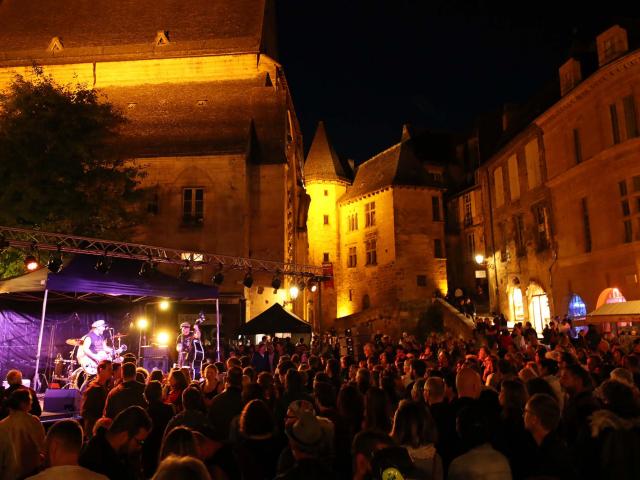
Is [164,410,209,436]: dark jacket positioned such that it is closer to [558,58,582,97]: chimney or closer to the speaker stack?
the speaker stack

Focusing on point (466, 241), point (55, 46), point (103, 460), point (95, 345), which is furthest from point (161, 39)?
point (103, 460)

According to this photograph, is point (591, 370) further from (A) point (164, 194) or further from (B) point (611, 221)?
(A) point (164, 194)

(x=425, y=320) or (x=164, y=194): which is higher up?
(x=164, y=194)

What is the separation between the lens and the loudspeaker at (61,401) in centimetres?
891

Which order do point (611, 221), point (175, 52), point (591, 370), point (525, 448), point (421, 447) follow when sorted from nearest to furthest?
point (421, 447), point (525, 448), point (591, 370), point (611, 221), point (175, 52)

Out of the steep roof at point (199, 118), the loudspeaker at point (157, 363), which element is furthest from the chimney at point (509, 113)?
the loudspeaker at point (157, 363)

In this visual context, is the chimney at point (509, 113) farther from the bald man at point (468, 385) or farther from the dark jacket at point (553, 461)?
the dark jacket at point (553, 461)

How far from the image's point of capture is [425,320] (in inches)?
Answer: 1228

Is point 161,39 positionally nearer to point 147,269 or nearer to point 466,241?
point 147,269

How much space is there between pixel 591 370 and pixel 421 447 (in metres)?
5.30

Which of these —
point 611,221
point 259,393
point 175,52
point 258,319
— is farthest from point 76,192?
point 611,221

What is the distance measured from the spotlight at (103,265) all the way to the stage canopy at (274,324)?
14.7 feet

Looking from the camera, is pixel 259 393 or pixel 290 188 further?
pixel 290 188

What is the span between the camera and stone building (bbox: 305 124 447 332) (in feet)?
116
